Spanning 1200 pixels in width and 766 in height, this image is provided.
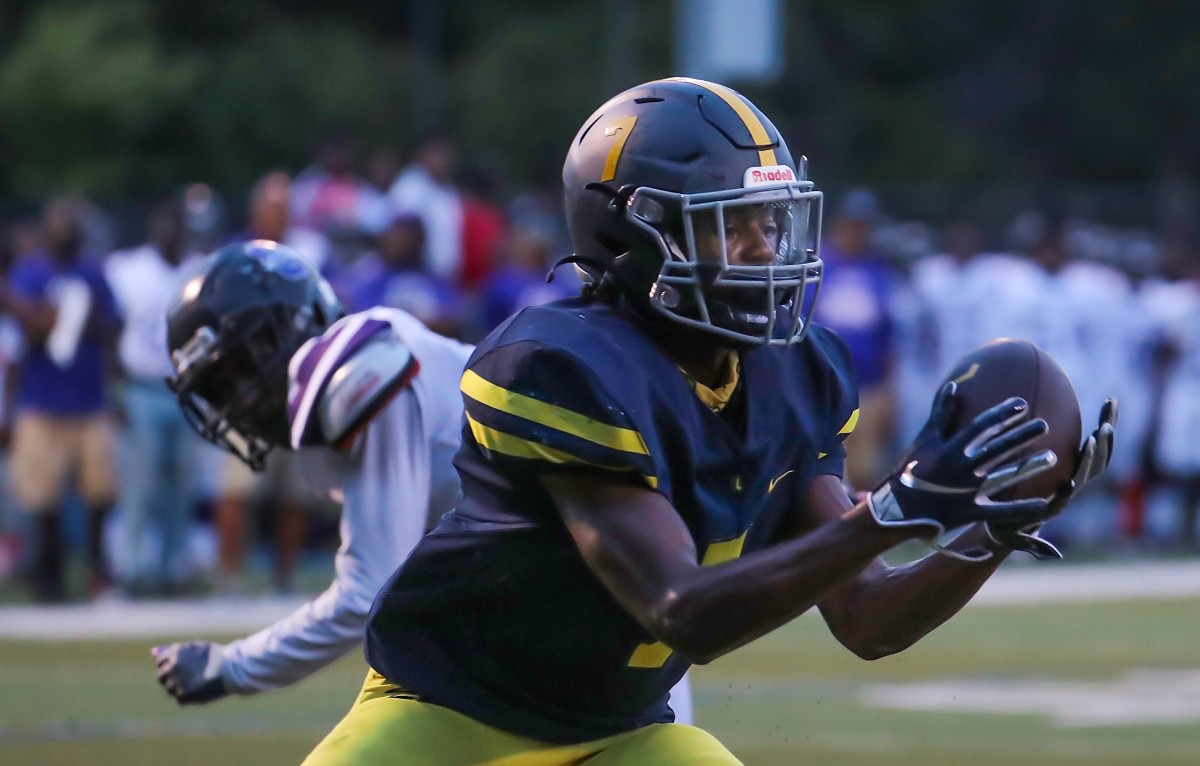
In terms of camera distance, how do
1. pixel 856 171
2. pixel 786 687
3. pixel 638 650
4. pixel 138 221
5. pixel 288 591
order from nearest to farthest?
pixel 638 650 < pixel 786 687 < pixel 288 591 < pixel 138 221 < pixel 856 171

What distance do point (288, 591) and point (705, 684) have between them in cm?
289

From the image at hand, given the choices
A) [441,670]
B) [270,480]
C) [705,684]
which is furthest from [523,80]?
[441,670]

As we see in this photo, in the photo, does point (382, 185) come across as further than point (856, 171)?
No

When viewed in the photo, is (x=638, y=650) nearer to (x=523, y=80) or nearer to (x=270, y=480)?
(x=270, y=480)

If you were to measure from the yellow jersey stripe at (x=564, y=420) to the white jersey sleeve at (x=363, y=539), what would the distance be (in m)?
0.85

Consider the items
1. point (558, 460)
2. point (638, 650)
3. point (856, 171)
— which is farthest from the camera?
point (856, 171)

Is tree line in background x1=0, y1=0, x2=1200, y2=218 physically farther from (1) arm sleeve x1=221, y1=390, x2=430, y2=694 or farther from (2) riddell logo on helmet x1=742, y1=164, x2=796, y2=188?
(2) riddell logo on helmet x1=742, y1=164, x2=796, y2=188

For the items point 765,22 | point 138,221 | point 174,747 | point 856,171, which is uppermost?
point 765,22

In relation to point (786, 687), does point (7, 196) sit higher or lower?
lower

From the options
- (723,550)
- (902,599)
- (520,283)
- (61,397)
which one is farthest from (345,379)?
(520,283)

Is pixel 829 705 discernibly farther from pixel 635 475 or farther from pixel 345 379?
pixel 635 475

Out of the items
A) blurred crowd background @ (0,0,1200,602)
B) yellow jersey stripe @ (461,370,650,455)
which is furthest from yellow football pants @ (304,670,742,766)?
blurred crowd background @ (0,0,1200,602)

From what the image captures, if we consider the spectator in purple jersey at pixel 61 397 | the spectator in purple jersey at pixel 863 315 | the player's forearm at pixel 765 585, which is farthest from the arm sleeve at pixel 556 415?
the spectator in purple jersey at pixel 863 315

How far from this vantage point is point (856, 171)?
31125 mm
